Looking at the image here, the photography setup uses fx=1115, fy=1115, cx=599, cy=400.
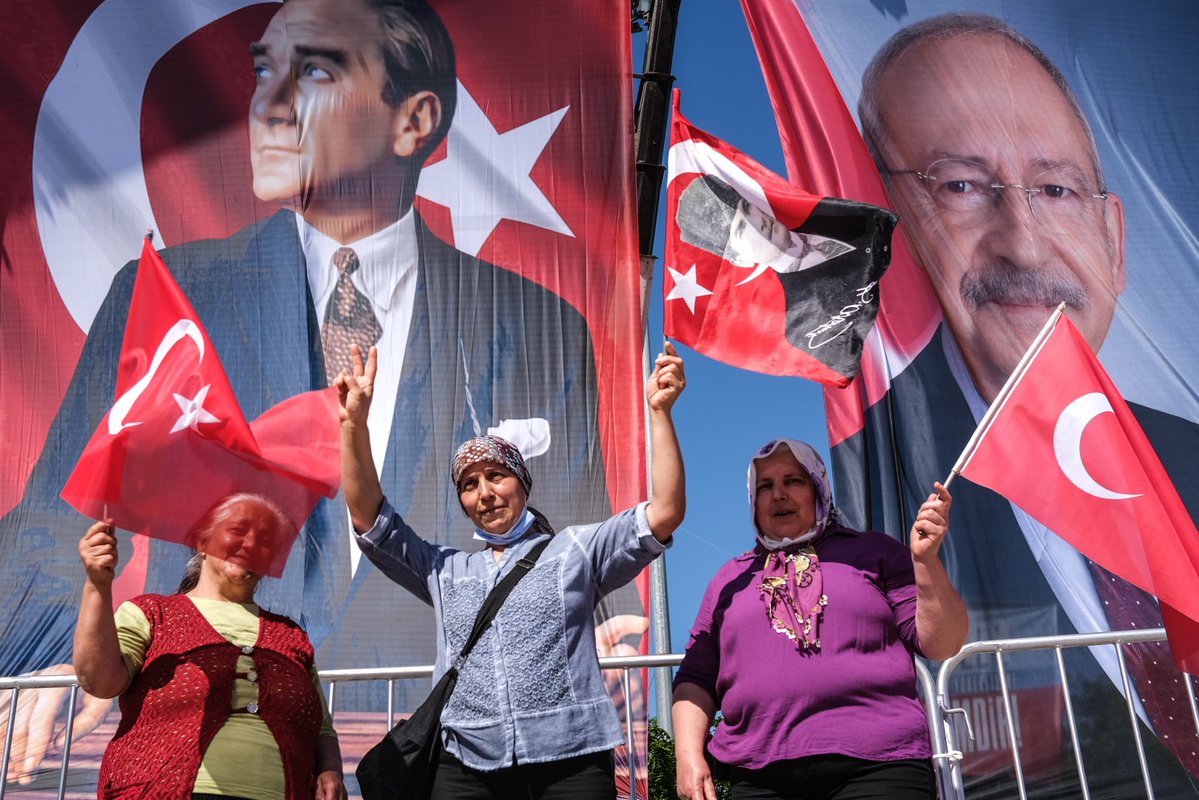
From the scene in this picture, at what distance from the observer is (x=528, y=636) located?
8.43ft

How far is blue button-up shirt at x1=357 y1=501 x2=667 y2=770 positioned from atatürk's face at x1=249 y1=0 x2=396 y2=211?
11.6 feet

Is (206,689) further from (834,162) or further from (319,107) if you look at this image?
(319,107)

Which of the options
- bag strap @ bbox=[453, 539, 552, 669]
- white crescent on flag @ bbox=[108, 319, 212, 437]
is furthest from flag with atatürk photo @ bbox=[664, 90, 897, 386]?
white crescent on flag @ bbox=[108, 319, 212, 437]

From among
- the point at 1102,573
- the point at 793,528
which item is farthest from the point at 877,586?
the point at 1102,573

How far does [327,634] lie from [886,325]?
9.60ft

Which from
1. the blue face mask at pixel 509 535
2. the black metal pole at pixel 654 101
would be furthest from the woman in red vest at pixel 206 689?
the black metal pole at pixel 654 101

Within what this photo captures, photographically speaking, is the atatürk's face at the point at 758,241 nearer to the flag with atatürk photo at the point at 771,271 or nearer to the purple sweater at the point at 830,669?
the flag with atatürk photo at the point at 771,271

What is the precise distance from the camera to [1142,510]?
113 inches

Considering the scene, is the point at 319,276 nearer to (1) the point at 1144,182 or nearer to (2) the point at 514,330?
(2) the point at 514,330

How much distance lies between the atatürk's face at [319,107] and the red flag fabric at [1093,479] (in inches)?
152

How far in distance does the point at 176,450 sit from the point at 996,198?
4046mm

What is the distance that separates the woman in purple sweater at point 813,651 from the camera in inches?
96.7
